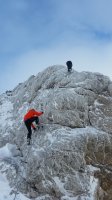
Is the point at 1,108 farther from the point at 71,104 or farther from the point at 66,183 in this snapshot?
the point at 66,183

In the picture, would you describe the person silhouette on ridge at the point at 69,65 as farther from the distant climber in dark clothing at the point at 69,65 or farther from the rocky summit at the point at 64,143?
the rocky summit at the point at 64,143

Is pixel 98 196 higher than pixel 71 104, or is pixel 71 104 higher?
pixel 71 104

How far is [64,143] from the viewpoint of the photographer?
23.8 meters

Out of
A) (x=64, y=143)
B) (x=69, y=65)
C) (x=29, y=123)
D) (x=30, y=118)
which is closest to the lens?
(x=64, y=143)

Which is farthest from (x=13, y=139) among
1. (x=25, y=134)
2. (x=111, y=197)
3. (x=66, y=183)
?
(x=111, y=197)

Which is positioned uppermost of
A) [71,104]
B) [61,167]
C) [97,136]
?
[71,104]

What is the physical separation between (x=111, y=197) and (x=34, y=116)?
23.6ft

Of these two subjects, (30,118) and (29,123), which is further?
(29,123)

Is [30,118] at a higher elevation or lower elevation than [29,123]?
higher

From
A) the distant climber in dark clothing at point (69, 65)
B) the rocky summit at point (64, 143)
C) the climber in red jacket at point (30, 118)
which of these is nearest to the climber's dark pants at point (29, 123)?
the climber in red jacket at point (30, 118)

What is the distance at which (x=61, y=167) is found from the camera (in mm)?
22703

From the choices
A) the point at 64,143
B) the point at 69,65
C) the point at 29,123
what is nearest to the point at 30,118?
the point at 29,123

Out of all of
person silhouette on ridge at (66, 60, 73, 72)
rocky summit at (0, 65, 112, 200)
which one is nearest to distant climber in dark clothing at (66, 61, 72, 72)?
person silhouette on ridge at (66, 60, 73, 72)

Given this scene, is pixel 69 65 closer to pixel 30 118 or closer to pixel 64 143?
pixel 30 118
